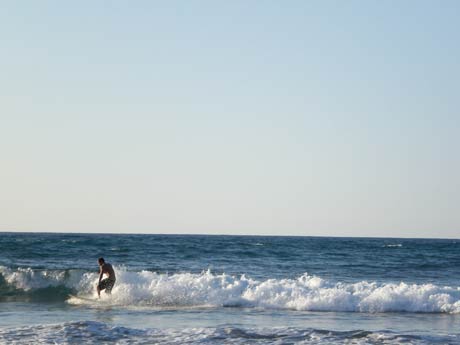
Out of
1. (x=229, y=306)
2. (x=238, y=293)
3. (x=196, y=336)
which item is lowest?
(x=196, y=336)

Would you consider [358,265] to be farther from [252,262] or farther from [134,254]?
[134,254]

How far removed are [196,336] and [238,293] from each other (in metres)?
7.69

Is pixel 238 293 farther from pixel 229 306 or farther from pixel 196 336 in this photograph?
pixel 196 336

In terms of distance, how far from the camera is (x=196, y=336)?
15.1 metres

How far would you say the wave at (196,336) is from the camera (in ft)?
48.1

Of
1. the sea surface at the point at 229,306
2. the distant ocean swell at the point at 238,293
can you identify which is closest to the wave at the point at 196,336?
the sea surface at the point at 229,306

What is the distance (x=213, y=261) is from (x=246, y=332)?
20736 mm

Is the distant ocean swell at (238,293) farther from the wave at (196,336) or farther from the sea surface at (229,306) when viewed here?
the wave at (196,336)

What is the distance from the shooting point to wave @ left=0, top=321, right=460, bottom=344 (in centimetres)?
1465

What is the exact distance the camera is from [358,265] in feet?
116

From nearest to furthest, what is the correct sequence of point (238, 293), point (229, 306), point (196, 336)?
point (196, 336)
point (229, 306)
point (238, 293)

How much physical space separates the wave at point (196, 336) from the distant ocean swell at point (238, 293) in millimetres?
5666

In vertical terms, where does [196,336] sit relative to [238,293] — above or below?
below

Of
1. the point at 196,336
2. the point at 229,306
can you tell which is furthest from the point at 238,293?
the point at 196,336
